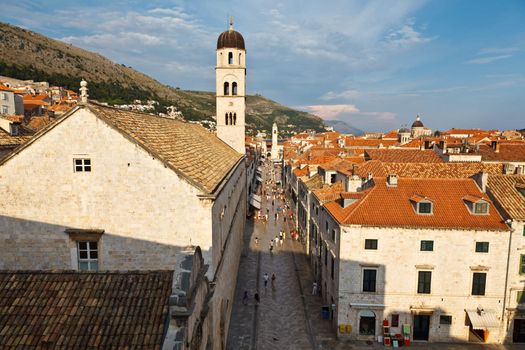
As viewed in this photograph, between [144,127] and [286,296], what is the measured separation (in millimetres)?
18463

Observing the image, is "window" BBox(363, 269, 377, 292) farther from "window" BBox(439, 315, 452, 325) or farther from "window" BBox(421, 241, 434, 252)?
"window" BBox(439, 315, 452, 325)

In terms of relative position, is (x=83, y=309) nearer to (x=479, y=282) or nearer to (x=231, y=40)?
(x=479, y=282)

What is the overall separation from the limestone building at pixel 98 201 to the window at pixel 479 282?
17.2 m

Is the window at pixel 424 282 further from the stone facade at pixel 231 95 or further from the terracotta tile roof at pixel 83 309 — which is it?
the stone facade at pixel 231 95

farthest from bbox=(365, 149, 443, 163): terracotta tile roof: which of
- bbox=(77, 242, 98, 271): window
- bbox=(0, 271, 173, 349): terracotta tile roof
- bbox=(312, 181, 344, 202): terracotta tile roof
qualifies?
→ bbox=(0, 271, 173, 349): terracotta tile roof

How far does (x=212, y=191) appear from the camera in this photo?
50.4 feet

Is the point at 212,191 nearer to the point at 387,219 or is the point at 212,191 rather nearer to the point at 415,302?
the point at 387,219

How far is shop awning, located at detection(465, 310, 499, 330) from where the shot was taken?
21.7 meters

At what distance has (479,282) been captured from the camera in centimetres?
2227

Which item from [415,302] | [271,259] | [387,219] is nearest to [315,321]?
[415,302]

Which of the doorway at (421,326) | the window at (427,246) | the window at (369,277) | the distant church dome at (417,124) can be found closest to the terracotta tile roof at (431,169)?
the window at (427,246)

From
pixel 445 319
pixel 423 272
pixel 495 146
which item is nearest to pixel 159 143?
pixel 423 272

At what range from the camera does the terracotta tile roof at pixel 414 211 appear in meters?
22.2

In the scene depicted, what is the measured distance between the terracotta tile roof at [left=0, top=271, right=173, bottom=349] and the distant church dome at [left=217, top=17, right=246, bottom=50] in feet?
125
